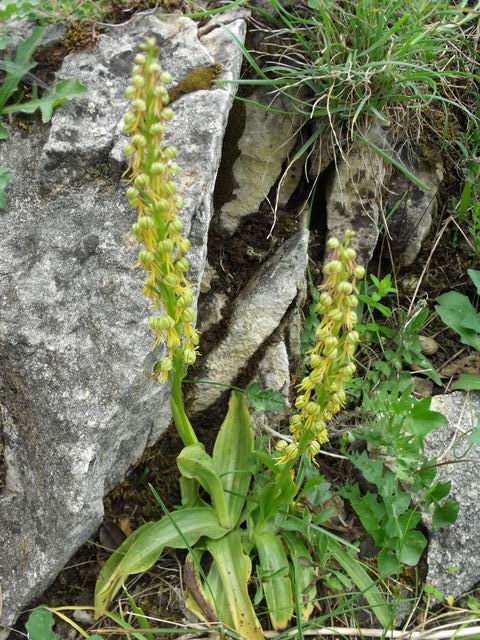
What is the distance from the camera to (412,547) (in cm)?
306

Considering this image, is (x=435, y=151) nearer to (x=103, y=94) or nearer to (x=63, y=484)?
(x=103, y=94)

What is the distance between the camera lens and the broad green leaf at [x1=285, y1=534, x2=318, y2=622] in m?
2.95

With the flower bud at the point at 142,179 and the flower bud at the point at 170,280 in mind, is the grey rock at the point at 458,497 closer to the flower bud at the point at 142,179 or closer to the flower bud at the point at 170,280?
the flower bud at the point at 170,280

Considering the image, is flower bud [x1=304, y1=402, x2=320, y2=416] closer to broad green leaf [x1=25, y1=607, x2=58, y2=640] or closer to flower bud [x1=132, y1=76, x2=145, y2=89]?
flower bud [x1=132, y1=76, x2=145, y2=89]

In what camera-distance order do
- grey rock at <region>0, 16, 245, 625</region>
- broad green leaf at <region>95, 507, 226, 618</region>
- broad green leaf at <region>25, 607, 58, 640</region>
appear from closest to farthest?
broad green leaf at <region>25, 607, 58, 640</region>
grey rock at <region>0, 16, 245, 625</region>
broad green leaf at <region>95, 507, 226, 618</region>

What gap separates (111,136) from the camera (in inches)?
119

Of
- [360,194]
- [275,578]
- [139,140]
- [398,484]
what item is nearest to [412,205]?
[360,194]

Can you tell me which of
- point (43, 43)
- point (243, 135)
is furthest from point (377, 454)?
point (43, 43)

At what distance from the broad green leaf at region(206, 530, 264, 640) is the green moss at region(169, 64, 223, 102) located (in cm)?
200

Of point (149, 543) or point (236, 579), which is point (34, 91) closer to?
point (149, 543)

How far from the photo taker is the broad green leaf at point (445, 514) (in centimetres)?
309

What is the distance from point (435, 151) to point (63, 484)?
2543mm

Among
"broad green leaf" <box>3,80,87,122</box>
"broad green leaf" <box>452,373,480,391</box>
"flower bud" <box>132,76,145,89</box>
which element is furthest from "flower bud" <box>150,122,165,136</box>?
"broad green leaf" <box>452,373,480,391</box>

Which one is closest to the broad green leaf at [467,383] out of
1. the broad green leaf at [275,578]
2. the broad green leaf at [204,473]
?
the broad green leaf at [275,578]
